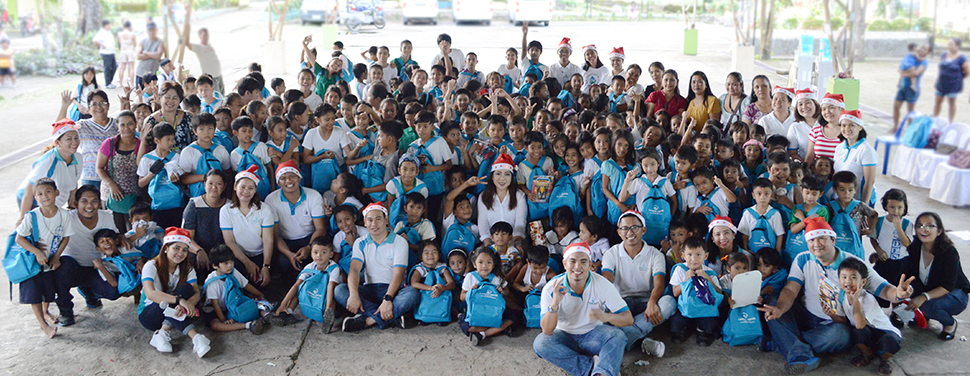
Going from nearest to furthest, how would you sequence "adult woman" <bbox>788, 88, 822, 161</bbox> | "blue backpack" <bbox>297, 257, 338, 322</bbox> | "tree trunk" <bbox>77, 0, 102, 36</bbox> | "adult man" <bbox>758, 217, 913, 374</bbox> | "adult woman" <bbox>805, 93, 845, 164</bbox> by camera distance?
"adult man" <bbox>758, 217, 913, 374</bbox> < "blue backpack" <bbox>297, 257, 338, 322</bbox> < "adult woman" <bbox>805, 93, 845, 164</bbox> < "adult woman" <bbox>788, 88, 822, 161</bbox> < "tree trunk" <bbox>77, 0, 102, 36</bbox>

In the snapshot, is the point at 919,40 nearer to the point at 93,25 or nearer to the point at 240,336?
the point at 240,336

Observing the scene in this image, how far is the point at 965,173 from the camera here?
23.9 feet

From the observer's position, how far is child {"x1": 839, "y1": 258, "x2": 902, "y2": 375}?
4.32 m

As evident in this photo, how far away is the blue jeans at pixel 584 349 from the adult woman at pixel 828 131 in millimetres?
2801

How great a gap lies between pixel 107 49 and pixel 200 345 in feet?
42.6

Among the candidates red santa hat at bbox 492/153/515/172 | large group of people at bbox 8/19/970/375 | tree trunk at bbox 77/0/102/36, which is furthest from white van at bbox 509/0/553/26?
red santa hat at bbox 492/153/515/172

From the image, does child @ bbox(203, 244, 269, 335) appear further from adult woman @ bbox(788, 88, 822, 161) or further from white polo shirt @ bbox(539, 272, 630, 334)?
adult woman @ bbox(788, 88, 822, 161)

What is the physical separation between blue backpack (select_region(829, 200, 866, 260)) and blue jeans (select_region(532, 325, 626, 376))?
1.89m

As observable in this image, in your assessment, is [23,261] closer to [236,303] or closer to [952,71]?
[236,303]

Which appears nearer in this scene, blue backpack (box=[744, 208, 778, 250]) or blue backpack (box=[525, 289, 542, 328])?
blue backpack (box=[525, 289, 542, 328])

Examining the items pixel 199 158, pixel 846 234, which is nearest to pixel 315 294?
pixel 199 158

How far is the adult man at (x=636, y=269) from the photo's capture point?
4.92m

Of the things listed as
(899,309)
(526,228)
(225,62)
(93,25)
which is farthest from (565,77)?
(93,25)

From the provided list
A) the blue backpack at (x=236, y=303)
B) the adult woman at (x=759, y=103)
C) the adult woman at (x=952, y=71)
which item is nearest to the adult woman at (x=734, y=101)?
the adult woman at (x=759, y=103)
